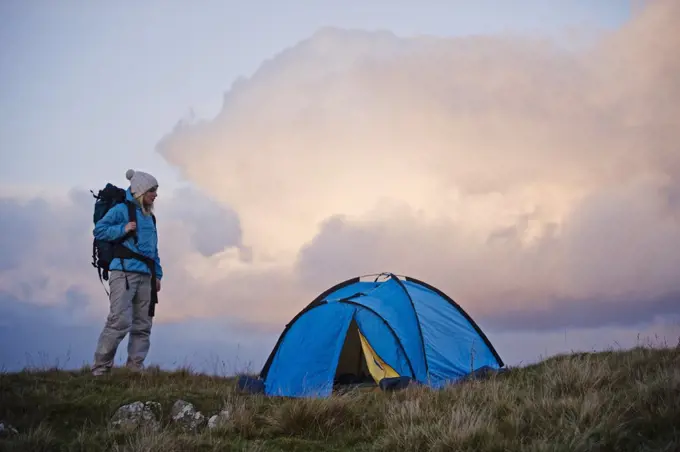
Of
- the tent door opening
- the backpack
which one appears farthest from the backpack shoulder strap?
the tent door opening

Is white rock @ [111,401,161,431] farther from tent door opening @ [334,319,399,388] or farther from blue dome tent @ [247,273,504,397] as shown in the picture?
tent door opening @ [334,319,399,388]

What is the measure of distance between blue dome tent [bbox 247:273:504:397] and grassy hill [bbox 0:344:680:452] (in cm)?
147

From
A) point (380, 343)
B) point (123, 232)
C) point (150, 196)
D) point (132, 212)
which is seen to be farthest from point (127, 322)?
point (380, 343)

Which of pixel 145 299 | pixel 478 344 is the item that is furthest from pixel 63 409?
pixel 478 344

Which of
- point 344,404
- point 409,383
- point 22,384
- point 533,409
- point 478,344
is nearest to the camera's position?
point 533,409

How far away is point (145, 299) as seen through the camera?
35.4ft

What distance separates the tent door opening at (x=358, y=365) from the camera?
36.1 feet

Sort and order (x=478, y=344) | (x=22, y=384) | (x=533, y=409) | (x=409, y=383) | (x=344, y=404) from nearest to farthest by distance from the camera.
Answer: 1. (x=533, y=409)
2. (x=344, y=404)
3. (x=22, y=384)
4. (x=409, y=383)
5. (x=478, y=344)

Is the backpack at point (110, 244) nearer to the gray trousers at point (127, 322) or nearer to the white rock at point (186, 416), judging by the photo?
the gray trousers at point (127, 322)

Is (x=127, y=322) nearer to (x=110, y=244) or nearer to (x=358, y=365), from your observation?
(x=110, y=244)

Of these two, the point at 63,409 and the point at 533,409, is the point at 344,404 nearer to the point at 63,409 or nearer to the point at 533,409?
the point at 533,409

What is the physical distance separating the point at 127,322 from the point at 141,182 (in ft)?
7.34

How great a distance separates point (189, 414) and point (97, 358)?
309 centimetres

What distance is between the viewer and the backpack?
1051 centimetres
